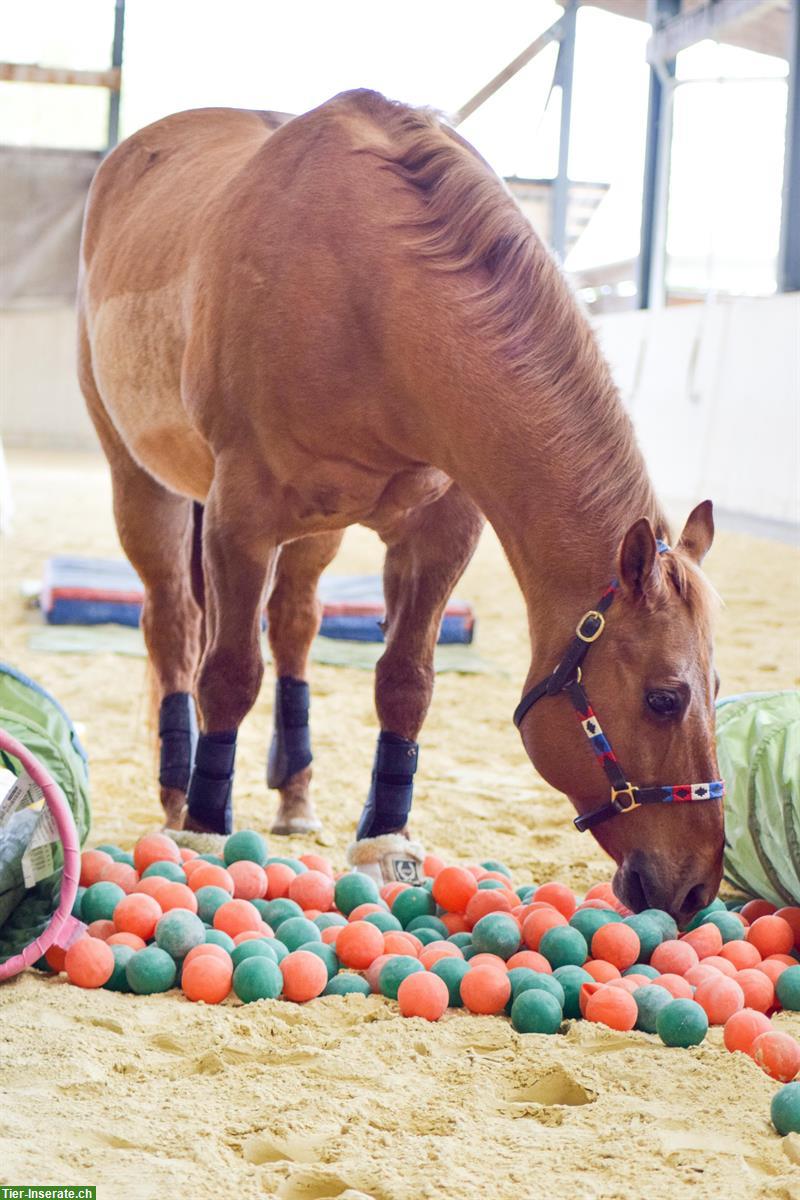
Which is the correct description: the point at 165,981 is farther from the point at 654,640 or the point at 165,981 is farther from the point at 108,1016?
the point at 654,640

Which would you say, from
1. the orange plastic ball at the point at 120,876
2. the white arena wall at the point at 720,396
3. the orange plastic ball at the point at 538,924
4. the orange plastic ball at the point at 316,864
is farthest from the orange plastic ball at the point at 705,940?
the white arena wall at the point at 720,396

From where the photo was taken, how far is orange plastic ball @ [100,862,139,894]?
254 centimetres

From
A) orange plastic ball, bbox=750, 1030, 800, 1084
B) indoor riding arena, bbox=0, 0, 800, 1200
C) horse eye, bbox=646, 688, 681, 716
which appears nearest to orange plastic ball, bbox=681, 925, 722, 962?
indoor riding arena, bbox=0, 0, 800, 1200

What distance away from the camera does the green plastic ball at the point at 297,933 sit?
234cm

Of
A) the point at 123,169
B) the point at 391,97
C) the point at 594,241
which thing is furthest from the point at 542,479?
the point at 594,241

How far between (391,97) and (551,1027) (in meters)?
1.96

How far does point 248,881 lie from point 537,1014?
83 cm

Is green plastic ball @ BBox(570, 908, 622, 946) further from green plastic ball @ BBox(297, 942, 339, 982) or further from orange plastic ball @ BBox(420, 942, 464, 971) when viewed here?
green plastic ball @ BBox(297, 942, 339, 982)

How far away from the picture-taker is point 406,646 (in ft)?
9.47

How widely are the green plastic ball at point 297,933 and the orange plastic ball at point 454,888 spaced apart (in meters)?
0.30

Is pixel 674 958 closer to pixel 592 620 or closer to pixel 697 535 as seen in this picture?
pixel 592 620

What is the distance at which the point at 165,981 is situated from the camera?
215 centimetres

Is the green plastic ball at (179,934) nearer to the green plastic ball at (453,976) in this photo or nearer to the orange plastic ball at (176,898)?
the orange plastic ball at (176,898)

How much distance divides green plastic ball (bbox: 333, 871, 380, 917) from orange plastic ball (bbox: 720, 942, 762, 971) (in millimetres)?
723
